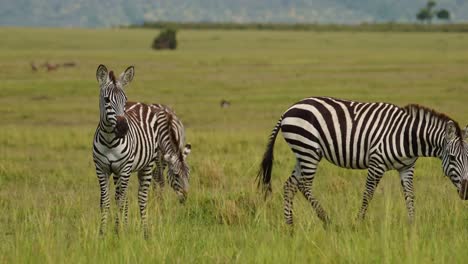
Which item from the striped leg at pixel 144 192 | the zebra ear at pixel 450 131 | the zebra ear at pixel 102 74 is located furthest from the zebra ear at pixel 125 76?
the zebra ear at pixel 450 131

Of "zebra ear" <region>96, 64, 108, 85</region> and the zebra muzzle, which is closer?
the zebra muzzle

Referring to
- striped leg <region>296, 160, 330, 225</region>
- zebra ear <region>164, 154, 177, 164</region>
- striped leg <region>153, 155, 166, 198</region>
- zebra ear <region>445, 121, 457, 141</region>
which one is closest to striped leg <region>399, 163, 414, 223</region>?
zebra ear <region>445, 121, 457, 141</region>

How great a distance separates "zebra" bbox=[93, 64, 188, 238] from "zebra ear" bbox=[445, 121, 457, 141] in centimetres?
280

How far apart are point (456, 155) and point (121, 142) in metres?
2.98

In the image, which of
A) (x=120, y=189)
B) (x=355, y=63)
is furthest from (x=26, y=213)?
(x=355, y=63)

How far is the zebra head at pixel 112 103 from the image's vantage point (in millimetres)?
7590

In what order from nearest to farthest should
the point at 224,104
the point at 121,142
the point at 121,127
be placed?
1. the point at 121,127
2. the point at 121,142
3. the point at 224,104

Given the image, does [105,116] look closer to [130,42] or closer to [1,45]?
A: [1,45]

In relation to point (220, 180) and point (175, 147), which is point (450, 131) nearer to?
point (175, 147)

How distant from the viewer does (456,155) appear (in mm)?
7973

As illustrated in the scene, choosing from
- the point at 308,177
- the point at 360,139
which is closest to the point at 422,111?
the point at 360,139

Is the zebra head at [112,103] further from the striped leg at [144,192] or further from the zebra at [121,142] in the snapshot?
the striped leg at [144,192]

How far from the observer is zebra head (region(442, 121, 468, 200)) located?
788 centimetres

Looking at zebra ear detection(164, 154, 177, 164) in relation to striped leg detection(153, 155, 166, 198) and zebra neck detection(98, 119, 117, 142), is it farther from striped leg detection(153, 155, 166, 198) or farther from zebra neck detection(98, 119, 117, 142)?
zebra neck detection(98, 119, 117, 142)
